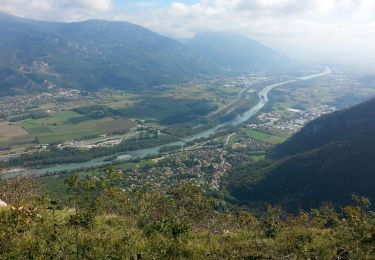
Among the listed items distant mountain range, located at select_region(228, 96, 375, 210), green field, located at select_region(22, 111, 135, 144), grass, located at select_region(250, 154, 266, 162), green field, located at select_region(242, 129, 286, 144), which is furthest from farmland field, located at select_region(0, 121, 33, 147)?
green field, located at select_region(242, 129, 286, 144)

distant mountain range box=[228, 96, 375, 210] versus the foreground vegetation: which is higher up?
the foreground vegetation

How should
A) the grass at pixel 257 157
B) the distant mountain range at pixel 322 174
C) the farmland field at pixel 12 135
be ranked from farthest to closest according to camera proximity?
the farmland field at pixel 12 135, the grass at pixel 257 157, the distant mountain range at pixel 322 174

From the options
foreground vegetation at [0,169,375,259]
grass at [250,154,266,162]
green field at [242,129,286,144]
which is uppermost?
foreground vegetation at [0,169,375,259]

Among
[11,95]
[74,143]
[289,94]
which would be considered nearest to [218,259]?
[74,143]

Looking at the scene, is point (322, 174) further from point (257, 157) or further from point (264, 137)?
point (264, 137)

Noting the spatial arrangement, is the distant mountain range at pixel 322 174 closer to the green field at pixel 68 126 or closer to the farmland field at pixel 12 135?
the green field at pixel 68 126

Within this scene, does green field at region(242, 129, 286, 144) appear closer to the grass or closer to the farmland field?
the grass

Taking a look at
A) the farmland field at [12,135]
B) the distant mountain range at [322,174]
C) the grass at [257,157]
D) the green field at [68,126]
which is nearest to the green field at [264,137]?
the grass at [257,157]
